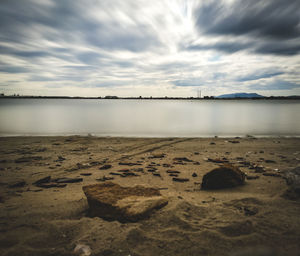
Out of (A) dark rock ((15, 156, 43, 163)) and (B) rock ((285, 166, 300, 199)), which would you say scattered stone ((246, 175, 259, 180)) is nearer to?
(B) rock ((285, 166, 300, 199))

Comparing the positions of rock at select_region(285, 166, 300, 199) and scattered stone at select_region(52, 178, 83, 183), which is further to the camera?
scattered stone at select_region(52, 178, 83, 183)

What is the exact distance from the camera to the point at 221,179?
415 centimetres

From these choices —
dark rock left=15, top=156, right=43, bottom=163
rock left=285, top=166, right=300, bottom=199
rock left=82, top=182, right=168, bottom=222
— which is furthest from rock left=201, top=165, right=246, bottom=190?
dark rock left=15, top=156, right=43, bottom=163

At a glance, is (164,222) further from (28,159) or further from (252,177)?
(28,159)

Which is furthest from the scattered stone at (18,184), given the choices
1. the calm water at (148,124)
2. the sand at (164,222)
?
the calm water at (148,124)

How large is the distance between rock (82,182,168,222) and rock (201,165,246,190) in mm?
1344

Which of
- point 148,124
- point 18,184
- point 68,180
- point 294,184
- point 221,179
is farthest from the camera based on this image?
point 148,124

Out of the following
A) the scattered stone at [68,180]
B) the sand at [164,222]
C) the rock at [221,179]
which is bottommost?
the scattered stone at [68,180]

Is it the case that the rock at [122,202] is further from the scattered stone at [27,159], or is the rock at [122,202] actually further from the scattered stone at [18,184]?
the scattered stone at [27,159]

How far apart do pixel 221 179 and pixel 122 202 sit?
2.30 metres

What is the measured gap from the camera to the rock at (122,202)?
282cm

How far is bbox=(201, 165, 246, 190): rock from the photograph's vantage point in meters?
4.12

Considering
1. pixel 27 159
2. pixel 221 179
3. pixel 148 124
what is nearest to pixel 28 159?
pixel 27 159

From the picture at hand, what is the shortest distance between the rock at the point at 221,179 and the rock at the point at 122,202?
4.41 feet
